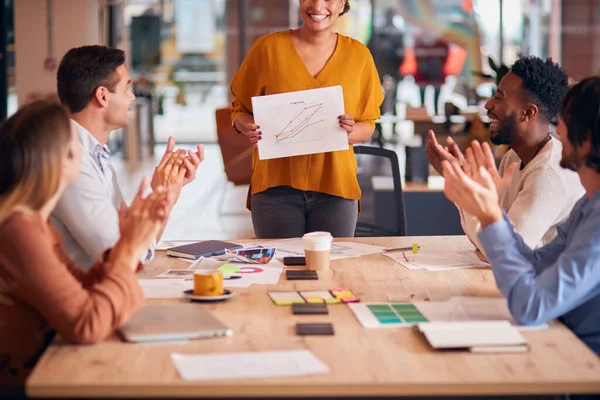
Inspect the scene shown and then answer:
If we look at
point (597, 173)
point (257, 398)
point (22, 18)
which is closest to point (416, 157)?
point (597, 173)

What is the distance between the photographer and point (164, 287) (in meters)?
2.44

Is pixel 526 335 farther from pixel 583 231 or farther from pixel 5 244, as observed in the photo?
pixel 5 244

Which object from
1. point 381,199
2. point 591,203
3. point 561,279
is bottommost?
point 381,199

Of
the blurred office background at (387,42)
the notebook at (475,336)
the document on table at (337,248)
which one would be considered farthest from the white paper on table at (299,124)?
the blurred office background at (387,42)

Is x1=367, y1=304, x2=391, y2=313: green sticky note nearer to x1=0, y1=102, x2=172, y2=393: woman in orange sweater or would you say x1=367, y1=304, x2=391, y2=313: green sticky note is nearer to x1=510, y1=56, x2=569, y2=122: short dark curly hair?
x1=0, y1=102, x2=172, y2=393: woman in orange sweater

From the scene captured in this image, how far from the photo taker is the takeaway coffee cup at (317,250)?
2625mm

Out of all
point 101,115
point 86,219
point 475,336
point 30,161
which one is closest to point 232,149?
point 101,115

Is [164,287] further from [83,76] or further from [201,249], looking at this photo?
[83,76]

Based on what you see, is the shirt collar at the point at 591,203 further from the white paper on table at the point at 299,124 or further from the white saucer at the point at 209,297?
the white paper on table at the point at 299,124

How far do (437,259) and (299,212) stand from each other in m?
0.74

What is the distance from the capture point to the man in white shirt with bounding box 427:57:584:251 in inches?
108

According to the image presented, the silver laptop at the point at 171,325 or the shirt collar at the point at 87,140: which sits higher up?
the shirt collar at the point at 87,140

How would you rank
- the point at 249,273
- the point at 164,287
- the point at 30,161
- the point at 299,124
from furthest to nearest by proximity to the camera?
the point at 299,124 < the point at 249,273 < the point at 164,287 < the point at 30,161

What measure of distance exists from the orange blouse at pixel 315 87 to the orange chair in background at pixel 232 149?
3425 millimetres
